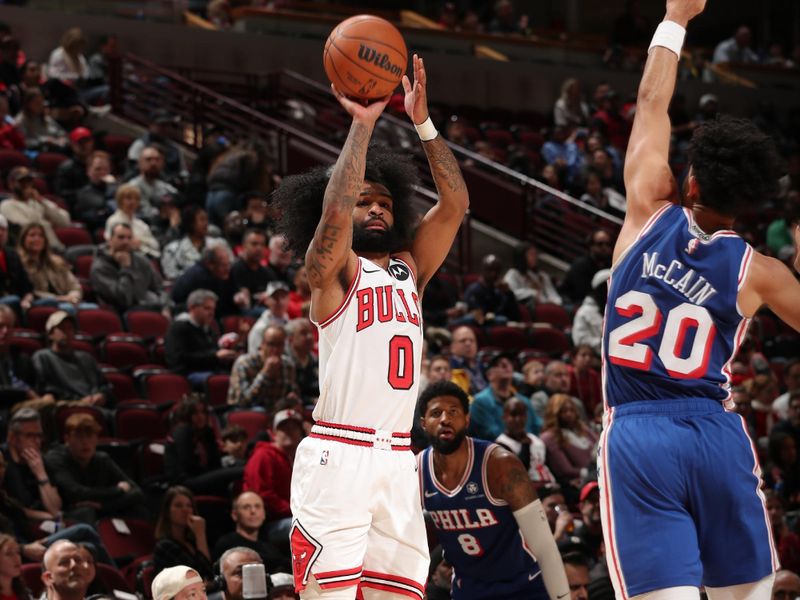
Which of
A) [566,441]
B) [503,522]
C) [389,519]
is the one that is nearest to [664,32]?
[389,519]

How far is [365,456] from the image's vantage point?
4469 millimetres

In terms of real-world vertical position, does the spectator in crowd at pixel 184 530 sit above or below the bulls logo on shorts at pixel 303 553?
below

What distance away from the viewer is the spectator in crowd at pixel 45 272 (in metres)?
9.91

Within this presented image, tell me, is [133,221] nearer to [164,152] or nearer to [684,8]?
[164,152]

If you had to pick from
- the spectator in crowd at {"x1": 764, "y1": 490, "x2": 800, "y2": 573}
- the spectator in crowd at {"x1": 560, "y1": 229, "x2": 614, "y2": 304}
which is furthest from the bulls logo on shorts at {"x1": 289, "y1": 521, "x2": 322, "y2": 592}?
the spectator in crowd at {"x1": 560, "y1": 229, "x2": 614, "y2": 304}

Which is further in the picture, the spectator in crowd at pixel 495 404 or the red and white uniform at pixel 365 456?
the spectator in crowd at pixel 495 404

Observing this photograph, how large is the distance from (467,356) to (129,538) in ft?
11.5

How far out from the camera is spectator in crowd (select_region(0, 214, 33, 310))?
386 inches

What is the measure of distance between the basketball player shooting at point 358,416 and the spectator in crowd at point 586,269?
885 centimetres

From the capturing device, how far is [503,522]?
5922 millimetres

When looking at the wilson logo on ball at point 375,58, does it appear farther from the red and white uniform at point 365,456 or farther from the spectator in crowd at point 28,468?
the spectator in crowd at point 28,468

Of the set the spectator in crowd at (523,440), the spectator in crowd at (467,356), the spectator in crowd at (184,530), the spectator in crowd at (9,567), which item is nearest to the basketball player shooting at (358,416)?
the spectator in crowd at (9,567)

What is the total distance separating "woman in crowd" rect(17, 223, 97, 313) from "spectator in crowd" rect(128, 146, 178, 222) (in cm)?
202

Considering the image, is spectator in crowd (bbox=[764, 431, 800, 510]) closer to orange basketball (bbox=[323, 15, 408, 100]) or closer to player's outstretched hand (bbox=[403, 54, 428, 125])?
player's outstretched hand (bbox=[403, 54, 428, 125])
